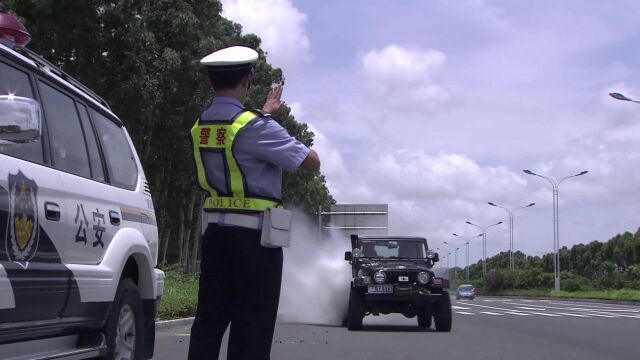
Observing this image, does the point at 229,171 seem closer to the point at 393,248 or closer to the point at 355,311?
the point at 355,311

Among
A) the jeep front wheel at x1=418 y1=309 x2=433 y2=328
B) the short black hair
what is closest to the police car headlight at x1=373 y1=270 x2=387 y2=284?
the jeep front wheel at x1=418 y1=309 x2=433 y2=328

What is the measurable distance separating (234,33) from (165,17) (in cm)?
867

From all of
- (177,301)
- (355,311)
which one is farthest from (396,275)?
(177,301)

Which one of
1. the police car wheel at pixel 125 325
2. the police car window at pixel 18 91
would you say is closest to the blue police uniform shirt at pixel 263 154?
the police car window at pixel 18 91

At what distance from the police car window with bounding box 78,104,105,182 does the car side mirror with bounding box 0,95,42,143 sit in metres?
1.59

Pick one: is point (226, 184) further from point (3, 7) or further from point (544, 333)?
point (3, 7)

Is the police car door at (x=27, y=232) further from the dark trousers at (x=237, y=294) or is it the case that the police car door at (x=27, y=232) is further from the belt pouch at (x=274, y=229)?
the belt pouch at (x=274, y=229)

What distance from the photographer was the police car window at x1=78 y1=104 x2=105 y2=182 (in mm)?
5348

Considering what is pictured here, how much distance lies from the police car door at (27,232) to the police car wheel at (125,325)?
80 cm

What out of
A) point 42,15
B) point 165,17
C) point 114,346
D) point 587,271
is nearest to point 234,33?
point 165,17

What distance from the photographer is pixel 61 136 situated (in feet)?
16.1

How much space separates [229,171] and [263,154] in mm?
185

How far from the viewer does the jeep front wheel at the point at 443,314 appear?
47.0ft

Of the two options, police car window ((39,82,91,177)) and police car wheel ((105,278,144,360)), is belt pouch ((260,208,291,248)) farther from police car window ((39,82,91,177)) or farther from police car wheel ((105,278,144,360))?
police car wheel ((105,278,144,360))
